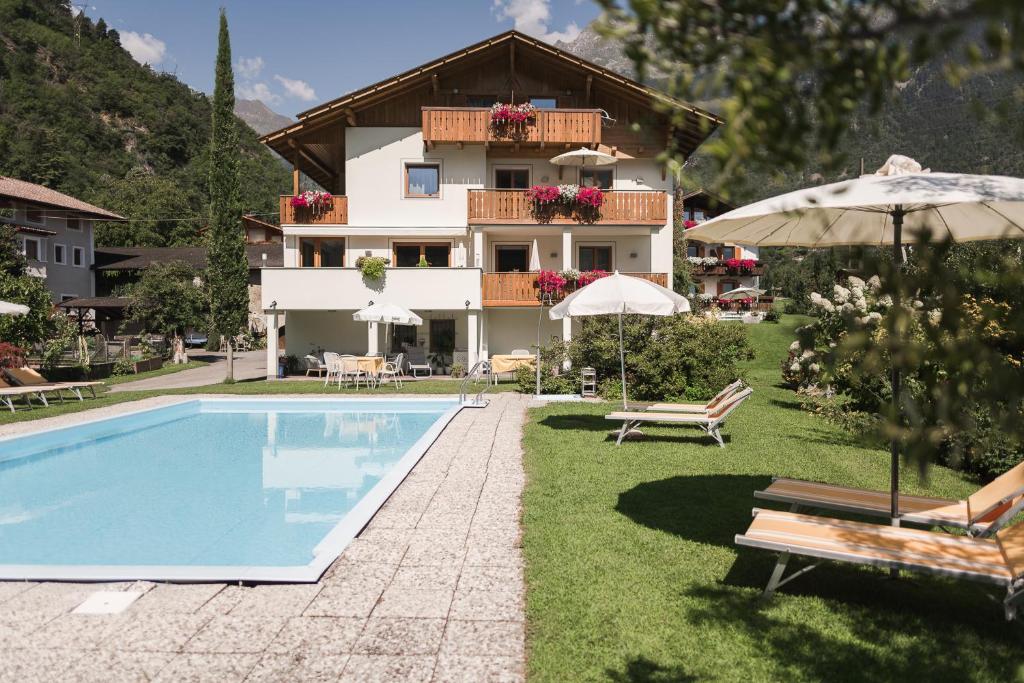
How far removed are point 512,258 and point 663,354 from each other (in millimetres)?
9694

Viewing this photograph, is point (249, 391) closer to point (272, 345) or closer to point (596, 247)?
point (272, 345)

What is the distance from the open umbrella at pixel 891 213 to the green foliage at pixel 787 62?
1871 mm

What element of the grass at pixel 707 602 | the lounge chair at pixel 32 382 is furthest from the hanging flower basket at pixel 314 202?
the grass at pixel 707 602

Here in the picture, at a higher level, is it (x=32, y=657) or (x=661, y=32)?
(x=661, y=32)

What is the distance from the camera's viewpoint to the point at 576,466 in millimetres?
8688

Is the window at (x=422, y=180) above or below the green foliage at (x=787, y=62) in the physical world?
above

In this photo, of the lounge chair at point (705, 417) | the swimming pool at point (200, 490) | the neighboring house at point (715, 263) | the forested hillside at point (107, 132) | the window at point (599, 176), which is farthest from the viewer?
the forested hillside at point (107, 132)

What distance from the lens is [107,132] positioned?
72.8 m

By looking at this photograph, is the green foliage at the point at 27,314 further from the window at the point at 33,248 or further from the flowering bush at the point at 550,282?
the window at the point at 33,248

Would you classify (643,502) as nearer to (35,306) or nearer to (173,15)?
(35,306)

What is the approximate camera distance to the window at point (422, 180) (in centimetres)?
2425

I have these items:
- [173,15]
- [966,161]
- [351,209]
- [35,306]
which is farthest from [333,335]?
[173,15]

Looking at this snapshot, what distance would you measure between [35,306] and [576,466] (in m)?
17.7

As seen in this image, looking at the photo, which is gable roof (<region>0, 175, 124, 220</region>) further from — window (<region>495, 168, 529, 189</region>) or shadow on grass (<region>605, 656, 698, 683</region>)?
shadow on grass (<region>605, 656, 698, 683</region>)
